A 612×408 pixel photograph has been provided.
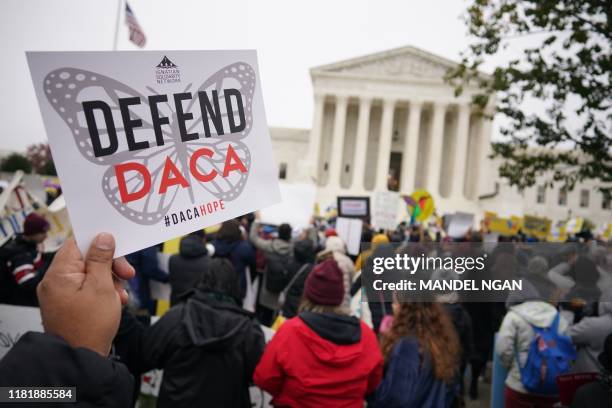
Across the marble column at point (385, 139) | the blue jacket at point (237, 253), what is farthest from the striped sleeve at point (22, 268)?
the marble column at point (385, 139)

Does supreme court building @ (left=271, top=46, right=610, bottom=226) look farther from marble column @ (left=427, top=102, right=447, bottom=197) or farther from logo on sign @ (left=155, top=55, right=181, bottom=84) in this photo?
logo on sign @ (left=155, top=55, right=181, bottom=84)

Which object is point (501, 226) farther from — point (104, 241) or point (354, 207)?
point (104, 241)

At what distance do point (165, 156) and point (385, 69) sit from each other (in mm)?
40080

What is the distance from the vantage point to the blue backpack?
3.16 metres

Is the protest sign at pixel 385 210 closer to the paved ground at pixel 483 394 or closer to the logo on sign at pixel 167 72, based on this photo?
the paved ground at pixel 483 394

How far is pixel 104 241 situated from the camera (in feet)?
3.67

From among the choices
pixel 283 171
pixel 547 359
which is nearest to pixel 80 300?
pixel 547 359

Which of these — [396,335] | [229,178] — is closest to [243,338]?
[396,335]

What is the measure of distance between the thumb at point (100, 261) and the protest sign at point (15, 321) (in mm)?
2565

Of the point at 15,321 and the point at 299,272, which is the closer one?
the point at 15,321

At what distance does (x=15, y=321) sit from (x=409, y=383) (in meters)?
2.98

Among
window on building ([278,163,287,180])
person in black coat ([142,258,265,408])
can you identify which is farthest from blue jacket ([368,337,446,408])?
window on building ([278,163,287,180])

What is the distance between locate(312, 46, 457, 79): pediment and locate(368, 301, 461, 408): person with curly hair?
38.1 metres

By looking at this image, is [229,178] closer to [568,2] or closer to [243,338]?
[243,338]
